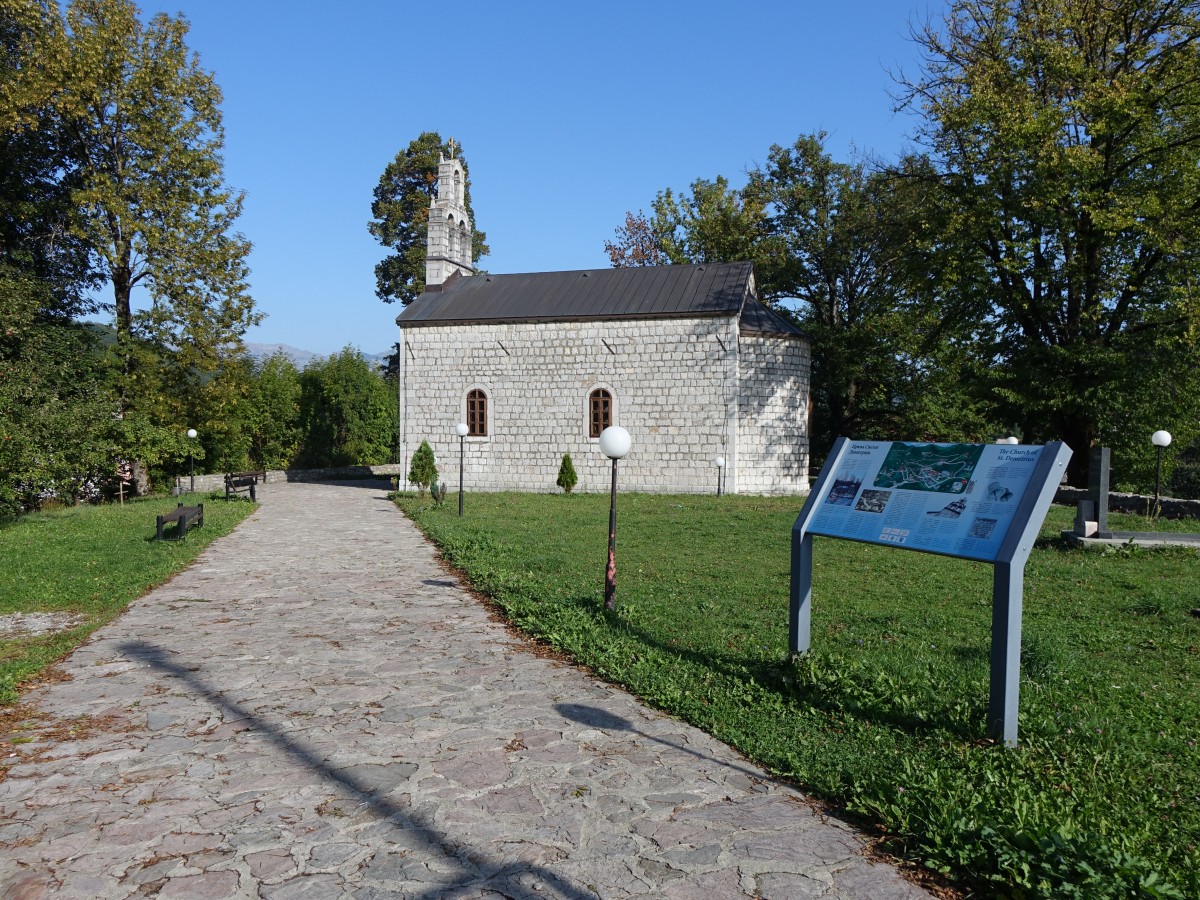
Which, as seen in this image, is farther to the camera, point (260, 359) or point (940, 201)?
point (260, 359)

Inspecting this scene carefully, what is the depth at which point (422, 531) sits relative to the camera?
601 inches

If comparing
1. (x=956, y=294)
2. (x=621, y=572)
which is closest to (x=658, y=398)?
(x=956, y=294)

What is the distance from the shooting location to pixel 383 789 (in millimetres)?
4125

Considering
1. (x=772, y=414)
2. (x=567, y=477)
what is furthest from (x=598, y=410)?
(x=772, y=414)

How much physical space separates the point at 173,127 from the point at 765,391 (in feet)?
64.0

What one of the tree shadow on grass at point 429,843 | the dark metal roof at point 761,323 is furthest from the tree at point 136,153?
the tree shadow on grass at point 429,843

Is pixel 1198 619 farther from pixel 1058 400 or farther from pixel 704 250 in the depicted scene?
pixel 704 250

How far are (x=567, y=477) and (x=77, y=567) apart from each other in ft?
48.2

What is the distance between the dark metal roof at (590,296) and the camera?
79.0ft

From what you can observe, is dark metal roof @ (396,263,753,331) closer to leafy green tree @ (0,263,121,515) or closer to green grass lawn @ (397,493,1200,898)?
leafy green tree @ (0,263,121,515)

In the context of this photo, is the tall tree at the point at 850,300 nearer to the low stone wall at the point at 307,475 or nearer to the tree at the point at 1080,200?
the tree at the point at 1080,200

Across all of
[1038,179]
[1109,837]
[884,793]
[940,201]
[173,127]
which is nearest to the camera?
[1109,837]

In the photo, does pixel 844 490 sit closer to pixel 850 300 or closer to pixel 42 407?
pixel 42 407

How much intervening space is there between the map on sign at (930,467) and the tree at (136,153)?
76.0ft
